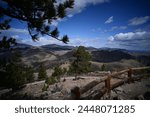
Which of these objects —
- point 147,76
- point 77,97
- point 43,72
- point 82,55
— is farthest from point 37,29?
point 43,72

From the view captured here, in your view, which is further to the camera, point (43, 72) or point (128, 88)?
point (43, 72)

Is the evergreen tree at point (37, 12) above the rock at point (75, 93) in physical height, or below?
above

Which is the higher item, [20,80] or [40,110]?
[40,110]

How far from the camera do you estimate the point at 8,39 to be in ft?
23.0

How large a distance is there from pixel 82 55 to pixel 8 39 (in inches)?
1261

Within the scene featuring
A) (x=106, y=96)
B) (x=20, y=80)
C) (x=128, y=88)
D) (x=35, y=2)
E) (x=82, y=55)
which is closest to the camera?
(x=35, y=2)

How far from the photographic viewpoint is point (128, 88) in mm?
9312

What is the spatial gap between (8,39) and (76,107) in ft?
12.3

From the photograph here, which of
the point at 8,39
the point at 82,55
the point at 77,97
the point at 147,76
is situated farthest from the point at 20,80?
the point at 77,97

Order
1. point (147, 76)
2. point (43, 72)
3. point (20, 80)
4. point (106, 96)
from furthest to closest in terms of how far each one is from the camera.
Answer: point (43, 72), point (20, 80), point (147, 76), point (106, 96)

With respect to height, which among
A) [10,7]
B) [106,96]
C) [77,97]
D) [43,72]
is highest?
[10,7]

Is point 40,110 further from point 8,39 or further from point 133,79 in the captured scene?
point 133,79

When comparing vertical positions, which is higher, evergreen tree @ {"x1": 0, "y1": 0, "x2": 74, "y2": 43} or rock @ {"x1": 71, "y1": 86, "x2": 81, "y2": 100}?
evergreen tree @ {"x1": 0, "y1": 0, "x2": 74, "y2": 43}

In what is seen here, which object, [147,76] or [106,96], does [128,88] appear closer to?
[106,96]
